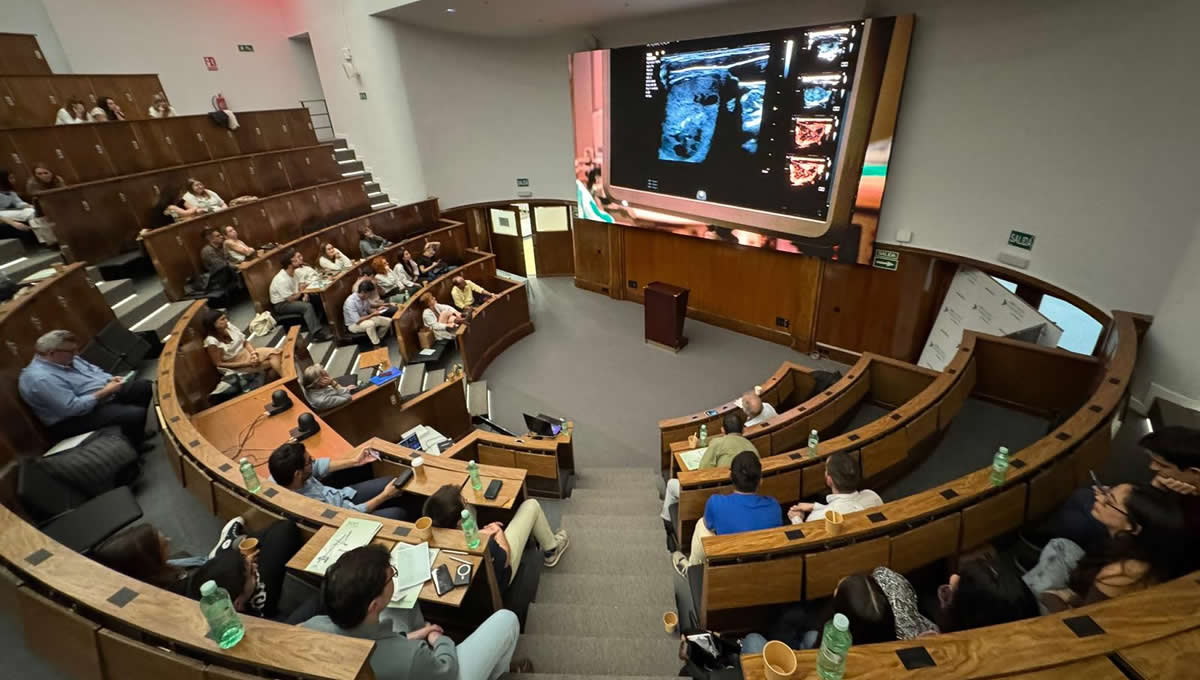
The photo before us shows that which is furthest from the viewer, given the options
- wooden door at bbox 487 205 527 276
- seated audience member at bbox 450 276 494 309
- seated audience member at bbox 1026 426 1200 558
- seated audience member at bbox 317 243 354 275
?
wooden door at bbox 487 205 527 276

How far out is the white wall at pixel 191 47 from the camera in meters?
7.61

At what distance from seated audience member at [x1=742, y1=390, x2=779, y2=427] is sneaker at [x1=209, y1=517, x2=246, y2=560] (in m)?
3.45

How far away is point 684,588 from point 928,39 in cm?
551

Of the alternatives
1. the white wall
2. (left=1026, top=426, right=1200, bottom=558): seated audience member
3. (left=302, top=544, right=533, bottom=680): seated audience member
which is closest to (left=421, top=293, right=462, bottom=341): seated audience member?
(left=302, top=544, right=533, bottom=680): seated audience member

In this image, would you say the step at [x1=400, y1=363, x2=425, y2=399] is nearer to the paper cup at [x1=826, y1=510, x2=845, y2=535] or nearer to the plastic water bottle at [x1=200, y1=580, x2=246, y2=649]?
the plastic water bottle at [x1=200, y1=580, x2=246, y2=649]

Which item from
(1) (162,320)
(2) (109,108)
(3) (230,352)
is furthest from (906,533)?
(2) (109,108)

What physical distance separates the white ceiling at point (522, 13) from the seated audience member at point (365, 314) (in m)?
3.78

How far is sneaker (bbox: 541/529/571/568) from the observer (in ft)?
10.2

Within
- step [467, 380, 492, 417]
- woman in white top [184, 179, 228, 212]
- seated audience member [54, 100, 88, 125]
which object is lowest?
step [467, 380, 492, 417]

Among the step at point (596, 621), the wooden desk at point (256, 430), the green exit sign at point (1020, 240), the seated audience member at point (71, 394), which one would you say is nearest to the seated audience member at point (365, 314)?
the wooden desk at point (256, 430)

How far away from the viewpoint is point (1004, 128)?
4594 mm

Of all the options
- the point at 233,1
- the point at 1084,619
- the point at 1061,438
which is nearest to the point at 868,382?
the point at 1061,438

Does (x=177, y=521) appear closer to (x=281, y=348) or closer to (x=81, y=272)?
(x=281, y=348)

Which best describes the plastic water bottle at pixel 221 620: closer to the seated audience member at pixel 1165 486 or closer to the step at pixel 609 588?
the step at pixel 609 588
